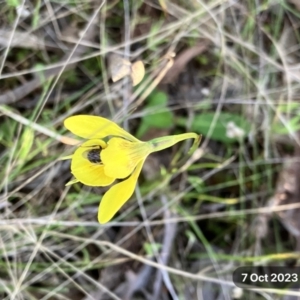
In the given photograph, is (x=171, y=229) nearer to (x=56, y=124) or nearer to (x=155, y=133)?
(x=155, y=133)

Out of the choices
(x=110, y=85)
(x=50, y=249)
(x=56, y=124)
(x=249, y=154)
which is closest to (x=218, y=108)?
(x=249, y=154)

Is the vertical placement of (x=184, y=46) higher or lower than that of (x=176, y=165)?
higher

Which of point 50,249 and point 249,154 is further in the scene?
point 249,154

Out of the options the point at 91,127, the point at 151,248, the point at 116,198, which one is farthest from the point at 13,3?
the point at 151,248

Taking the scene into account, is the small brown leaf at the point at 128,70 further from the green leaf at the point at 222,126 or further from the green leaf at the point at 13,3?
the green leaf at the point at 222,126

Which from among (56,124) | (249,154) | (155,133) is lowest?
(249,154)

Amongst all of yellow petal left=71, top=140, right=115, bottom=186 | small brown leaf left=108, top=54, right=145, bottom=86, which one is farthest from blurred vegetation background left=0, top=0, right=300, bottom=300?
yellow petal left=71, top=140, right=115, bottom=186
